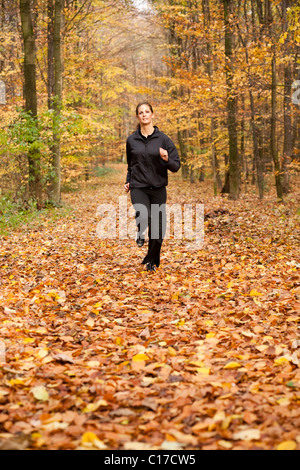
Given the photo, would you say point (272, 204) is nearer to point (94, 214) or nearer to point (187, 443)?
point (94, 214)

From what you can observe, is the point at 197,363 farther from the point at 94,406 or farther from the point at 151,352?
the point at 94,406

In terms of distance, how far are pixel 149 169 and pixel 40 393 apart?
3.81 m

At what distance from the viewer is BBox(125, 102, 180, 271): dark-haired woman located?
5.63m

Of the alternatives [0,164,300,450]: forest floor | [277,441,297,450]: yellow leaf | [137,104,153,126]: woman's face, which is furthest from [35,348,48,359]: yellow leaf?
[137,104,153,126]: woman's face

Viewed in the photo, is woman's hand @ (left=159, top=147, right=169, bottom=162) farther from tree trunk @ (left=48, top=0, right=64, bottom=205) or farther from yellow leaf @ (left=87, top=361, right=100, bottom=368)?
tree trunk @ (left=48, top=0, right=64, bottom=205)

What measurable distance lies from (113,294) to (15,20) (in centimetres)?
1805

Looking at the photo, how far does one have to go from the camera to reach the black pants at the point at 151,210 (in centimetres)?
590

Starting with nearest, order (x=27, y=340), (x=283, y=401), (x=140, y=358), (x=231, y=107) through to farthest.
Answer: (x=283, y=401) < (x=140, y=358) < (x=27, y=340) < (x=231, y=107)

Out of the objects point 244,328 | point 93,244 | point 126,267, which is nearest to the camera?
point 244,328

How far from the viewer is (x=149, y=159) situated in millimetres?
5719

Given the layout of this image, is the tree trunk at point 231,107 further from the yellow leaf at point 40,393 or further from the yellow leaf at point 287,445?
the yellow leaf at point 287,445

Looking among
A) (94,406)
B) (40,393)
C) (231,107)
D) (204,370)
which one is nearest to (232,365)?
(204,370)
